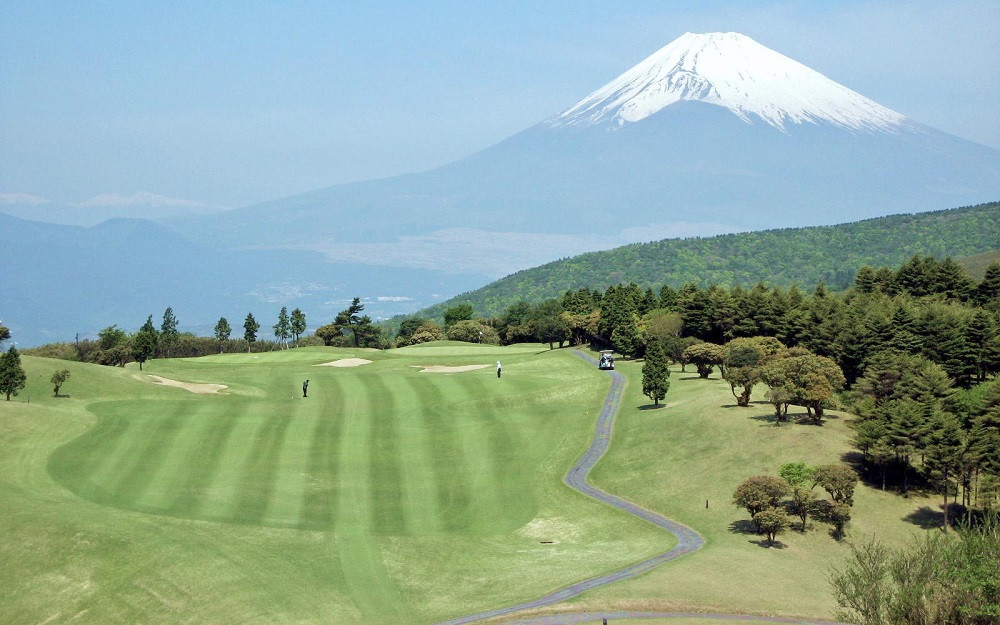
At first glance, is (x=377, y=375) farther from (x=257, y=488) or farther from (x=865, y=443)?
(x=865, y=443)

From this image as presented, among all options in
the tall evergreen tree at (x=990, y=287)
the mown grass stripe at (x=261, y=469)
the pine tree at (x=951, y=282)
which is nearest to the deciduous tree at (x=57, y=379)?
the mown grass stripe at (x=261, y=469)

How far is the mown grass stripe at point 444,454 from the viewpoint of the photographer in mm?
67506

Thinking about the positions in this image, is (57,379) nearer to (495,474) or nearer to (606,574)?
(495,474)

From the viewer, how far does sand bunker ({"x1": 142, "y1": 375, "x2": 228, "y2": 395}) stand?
101 m

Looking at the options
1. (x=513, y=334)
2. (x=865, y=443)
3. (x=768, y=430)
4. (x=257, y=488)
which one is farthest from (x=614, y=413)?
(x=513, y=334)

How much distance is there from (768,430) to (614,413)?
19871mm

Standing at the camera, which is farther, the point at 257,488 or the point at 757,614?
the point at 257,488

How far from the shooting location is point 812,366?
76812 millimetres

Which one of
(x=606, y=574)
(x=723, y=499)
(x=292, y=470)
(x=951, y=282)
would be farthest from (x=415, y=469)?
(x=951, y=282)

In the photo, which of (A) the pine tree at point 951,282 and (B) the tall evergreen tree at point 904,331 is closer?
(B) the tall evergreen tree at point 904,331

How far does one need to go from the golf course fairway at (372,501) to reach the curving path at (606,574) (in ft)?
2.61

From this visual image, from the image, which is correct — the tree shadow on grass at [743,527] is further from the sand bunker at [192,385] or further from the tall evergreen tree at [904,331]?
the sand bunker at [192,385]

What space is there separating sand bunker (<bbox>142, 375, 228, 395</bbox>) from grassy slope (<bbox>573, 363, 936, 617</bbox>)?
4123 centimetres

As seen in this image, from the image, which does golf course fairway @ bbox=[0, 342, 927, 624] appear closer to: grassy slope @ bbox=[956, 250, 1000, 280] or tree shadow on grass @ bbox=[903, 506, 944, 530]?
tree shadow on grass @ bbox=[903, 506, 944, 530]
